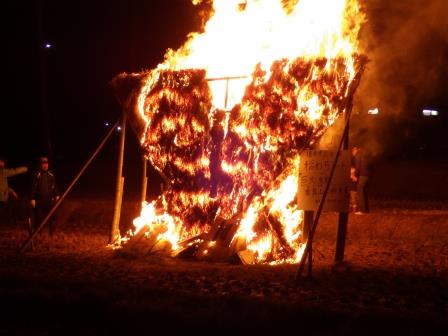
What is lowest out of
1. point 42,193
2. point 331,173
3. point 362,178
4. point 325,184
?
point 42,193

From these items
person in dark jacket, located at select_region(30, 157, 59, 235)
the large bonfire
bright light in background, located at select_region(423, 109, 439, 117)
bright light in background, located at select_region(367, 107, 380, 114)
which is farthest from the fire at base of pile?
bright light in background, located at select_region(423, 109, 439, 117)

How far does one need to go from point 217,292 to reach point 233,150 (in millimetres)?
3656

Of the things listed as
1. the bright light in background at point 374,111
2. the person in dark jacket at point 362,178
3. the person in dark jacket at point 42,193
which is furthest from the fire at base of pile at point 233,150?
the bright light in background at point 374,111

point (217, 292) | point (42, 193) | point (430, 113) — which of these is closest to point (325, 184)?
point (217, 292)

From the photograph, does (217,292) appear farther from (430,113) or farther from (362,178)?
(430,113)

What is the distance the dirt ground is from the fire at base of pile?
0.78m

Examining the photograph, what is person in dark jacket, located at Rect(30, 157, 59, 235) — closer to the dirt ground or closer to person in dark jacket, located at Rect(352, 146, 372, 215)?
the dirt ground

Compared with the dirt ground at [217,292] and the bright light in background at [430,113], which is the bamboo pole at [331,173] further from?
the bright light in background at [430,113]

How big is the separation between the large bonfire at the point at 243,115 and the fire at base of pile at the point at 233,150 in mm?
18

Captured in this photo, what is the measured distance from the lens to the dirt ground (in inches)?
241

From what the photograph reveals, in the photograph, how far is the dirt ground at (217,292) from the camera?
6.11m

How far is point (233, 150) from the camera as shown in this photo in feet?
36.0

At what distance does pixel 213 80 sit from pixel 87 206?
7.86 m

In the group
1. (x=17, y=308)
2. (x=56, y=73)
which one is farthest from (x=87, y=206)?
(x=56, y=73)
